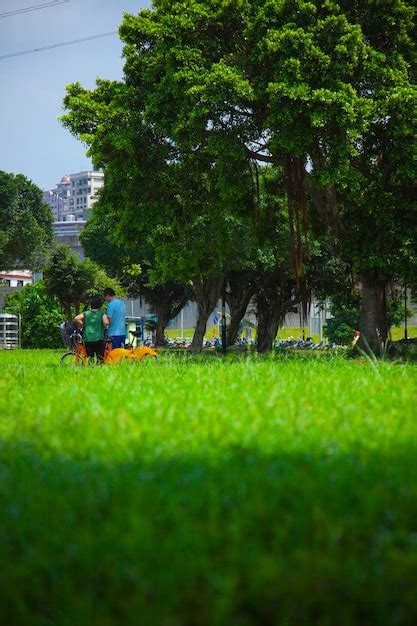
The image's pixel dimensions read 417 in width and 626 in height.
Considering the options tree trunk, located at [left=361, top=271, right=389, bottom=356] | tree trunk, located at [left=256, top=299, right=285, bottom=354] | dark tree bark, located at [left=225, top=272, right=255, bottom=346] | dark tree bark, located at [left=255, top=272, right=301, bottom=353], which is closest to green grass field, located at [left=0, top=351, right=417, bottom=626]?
tree trunk, located at [left=361, top=271, right=389, bottom=356]

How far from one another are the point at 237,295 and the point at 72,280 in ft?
36.7

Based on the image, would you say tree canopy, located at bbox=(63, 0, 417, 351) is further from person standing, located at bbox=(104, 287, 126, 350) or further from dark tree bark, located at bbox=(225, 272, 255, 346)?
dark tree bark, located at bbox=(225, 272, 255, 346)

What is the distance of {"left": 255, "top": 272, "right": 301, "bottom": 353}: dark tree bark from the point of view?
4856 cm

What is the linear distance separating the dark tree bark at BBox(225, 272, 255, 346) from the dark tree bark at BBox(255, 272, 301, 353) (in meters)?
0.72

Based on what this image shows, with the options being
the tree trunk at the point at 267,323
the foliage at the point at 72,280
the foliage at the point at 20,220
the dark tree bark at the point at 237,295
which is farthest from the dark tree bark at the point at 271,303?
the foliage at the point at 20,220

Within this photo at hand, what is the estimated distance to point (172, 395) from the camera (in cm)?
786

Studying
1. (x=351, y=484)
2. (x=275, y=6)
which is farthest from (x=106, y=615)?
(x=275, y=6)

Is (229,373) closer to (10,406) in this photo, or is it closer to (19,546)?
(10,406)

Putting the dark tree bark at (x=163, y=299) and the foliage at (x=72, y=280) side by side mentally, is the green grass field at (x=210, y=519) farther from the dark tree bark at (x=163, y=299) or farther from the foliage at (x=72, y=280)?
the dark tree bark at (x=163, y=299)

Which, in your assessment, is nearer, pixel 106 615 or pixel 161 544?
pixel 106 615

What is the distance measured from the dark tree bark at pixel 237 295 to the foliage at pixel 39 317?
10558 millimetres

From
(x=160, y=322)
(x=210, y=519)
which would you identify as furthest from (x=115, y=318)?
(x=160, y=322)

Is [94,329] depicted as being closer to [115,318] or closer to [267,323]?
[115,318]

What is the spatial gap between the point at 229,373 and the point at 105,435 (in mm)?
5343
